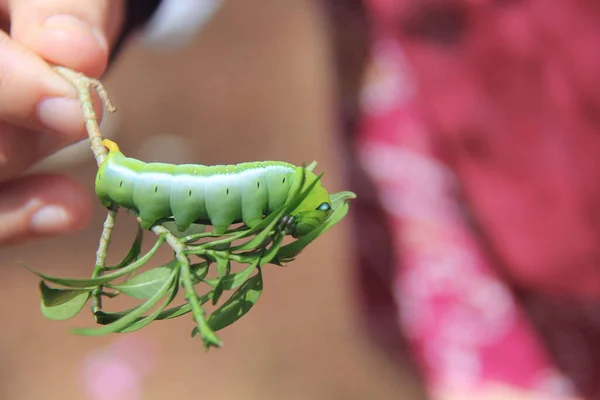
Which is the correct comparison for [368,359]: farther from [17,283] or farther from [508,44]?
[17,283]

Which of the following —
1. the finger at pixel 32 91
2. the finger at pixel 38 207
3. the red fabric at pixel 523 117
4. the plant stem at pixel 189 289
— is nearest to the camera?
the plant stem at pixel 189 289

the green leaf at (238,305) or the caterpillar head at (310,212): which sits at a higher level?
the caterpillar head at (310,212)

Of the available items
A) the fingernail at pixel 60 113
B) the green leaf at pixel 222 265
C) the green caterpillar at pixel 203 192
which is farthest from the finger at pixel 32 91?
the green leaf at pixel 222 265

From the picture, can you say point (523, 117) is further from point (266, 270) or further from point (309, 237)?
point (309, 237)

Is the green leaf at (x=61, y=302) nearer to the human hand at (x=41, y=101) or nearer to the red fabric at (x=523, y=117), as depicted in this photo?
the human hand at (x=41, y=101)

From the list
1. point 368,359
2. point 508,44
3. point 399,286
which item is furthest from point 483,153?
point 368,359

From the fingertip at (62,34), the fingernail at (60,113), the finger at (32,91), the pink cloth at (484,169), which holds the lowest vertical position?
the pink cloth at (484,169)
